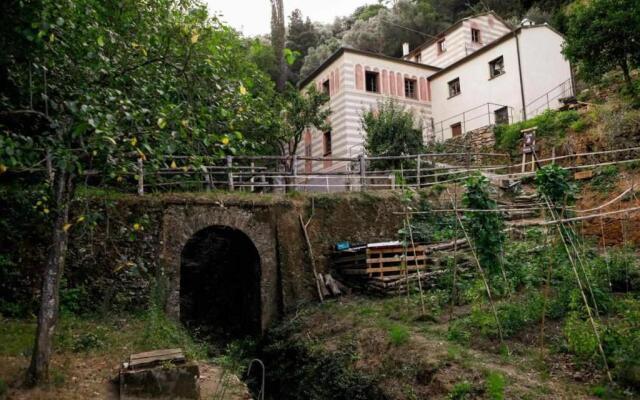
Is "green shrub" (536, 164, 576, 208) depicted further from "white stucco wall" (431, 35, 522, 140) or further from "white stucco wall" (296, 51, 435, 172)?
"white stucco wall" (431, 35, 522, 140)

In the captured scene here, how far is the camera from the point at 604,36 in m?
14.3

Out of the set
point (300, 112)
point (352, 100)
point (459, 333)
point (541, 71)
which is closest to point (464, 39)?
point (541, 71)

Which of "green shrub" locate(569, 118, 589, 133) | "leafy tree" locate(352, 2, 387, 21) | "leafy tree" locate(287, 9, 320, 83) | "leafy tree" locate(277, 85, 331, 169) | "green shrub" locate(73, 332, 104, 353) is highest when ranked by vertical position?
"leafy tree" locate(352, 2, 387, 21)

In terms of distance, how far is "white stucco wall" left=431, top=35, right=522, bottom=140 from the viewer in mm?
22469

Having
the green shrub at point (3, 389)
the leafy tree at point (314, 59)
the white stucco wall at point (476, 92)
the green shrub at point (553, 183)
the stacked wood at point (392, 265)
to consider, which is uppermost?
the leafy tree at point (314, 59)

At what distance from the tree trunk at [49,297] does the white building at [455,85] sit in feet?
50.5

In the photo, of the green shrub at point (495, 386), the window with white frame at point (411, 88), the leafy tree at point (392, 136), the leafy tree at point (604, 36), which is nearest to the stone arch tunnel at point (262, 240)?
the leafy tree at point (392, 136)

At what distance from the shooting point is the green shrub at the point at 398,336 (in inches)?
313

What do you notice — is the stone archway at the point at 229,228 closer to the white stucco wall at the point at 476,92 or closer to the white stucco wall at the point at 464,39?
the white stucco wall at the point at 476,92

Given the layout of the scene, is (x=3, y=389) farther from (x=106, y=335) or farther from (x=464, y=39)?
(x=464, y=39)

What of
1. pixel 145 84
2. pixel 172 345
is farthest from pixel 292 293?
pixel 145 84

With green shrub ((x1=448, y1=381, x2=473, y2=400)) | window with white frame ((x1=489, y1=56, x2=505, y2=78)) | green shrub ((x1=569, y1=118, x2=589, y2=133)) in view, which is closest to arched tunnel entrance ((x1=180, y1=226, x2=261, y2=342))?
green shrub ((x1=448, y1=381, x2=473, y2=400))

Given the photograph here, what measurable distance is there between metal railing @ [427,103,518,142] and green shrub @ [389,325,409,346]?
51.3ft

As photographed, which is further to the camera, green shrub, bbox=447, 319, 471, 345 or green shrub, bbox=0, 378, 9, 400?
green shrub, bbox=447, 319, 471, 345
